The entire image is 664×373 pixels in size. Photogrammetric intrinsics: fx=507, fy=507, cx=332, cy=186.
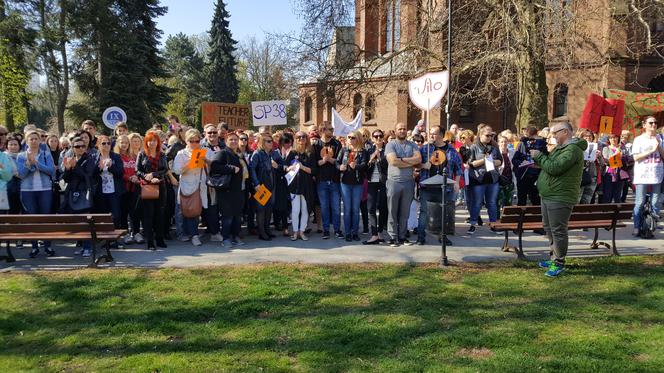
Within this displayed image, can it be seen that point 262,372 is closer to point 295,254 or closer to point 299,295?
point 299,295

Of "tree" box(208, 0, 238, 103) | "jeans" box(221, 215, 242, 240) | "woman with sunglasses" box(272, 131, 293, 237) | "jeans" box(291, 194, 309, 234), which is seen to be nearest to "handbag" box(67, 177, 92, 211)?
"jeans" box(221, 215, 242, 240)

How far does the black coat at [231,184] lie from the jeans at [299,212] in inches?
40.7

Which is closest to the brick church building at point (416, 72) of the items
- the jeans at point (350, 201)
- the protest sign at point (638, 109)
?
the protest sign at point (638, 109)

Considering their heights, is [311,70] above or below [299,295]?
above

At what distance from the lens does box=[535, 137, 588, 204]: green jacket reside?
663 centimetres

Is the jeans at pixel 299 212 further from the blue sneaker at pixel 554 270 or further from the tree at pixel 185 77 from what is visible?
the tree at pixel 185 77

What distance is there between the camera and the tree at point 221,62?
56938 mm

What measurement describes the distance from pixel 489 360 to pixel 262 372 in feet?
6.37

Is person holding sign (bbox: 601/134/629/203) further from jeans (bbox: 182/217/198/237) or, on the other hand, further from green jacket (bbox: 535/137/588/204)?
jeans (bbox: 182/217/198/237)

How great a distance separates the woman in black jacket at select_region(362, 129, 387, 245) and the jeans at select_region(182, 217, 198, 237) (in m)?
3.08

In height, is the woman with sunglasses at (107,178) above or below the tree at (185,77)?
below

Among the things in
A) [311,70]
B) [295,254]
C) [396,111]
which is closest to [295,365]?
[295,254]

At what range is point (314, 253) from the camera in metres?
8.39

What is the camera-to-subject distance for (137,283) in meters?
6.61
